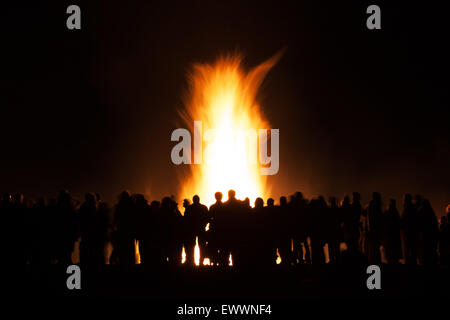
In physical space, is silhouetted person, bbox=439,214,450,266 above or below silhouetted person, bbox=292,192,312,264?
below

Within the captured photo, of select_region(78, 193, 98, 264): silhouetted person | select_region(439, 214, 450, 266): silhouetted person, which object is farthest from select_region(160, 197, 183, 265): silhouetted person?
select_region(439, 214, 450, 266): silhouetted person

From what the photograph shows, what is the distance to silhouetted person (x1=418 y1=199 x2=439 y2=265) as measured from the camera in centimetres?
1557

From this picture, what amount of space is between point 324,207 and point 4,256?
9258 millimetres

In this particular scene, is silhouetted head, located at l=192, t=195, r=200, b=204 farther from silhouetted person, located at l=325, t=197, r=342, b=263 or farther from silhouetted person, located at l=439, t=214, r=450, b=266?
silhouetted person, located at l=439, t=214, r=450, b=266

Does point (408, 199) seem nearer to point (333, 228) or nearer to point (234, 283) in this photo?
point (333, 228)

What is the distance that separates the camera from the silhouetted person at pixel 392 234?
15766 mm

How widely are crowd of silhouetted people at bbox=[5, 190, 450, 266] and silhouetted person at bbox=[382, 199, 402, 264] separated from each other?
1.1 inches

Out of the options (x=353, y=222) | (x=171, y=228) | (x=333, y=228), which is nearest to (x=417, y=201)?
(x=353, y=222)

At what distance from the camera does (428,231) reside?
15.6 meters

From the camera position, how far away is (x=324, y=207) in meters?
15.5

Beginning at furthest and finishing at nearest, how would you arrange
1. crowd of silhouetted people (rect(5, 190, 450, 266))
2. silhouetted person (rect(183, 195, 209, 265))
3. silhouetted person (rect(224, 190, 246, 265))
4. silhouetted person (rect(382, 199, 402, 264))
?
silhouetted person (rect(382, 199, 402, 264)) < silhouetted person (rect(183, 195, 209, 265)) < crowd of silhouetted people (rect(5, 190, 450, 266)) < silhouetted person (rect(224, 190, 246, 265))
